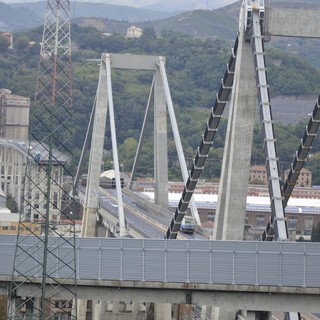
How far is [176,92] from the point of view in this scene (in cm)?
17875

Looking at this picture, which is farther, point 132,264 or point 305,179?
point 305,179

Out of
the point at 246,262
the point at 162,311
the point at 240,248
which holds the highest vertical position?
the point at 162,311

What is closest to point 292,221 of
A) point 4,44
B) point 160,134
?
point 160,134

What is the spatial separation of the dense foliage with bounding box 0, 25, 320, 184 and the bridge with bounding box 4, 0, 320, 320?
93.7m

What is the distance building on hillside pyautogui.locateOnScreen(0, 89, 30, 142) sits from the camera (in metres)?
156

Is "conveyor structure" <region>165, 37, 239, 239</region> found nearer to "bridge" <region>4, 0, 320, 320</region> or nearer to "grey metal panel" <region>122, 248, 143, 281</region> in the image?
"bridge" <region>4, 0, 320, 320</region>

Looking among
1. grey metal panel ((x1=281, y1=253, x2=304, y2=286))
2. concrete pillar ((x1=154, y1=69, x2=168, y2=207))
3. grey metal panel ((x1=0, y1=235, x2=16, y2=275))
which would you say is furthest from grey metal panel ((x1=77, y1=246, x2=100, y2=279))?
concrete pillar ((x1=154, y1=69, x2=168, y2=207))

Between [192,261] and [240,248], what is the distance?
102cm

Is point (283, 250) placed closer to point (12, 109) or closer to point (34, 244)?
point (34, 244)

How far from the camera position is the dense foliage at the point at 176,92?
474 ft

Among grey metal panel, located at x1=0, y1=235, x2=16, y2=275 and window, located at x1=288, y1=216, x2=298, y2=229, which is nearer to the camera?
grey metal panel, located at x1=0, y1=235, x2=16, y2=275

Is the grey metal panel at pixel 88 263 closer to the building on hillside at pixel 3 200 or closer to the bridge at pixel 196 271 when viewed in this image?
the bridge at pixel 196 271

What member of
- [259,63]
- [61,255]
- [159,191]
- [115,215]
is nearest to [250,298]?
[61,255]

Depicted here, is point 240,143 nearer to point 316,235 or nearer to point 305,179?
point 316,235
